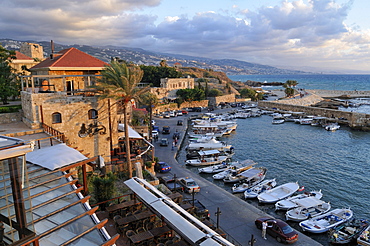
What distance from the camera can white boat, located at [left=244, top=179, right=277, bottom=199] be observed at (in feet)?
72.1

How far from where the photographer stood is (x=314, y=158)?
32438 mm

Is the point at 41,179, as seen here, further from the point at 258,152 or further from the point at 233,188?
the point at 258,152

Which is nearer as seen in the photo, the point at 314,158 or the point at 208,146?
the point at 314,158

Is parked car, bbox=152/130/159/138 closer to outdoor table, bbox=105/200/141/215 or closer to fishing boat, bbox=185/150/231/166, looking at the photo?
fishing boat, bbox=185/150/231/166

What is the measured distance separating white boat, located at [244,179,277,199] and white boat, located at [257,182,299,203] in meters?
0.53

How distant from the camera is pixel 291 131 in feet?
158

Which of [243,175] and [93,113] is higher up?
[93,113]

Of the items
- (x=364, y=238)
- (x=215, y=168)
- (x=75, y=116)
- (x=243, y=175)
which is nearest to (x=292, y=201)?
(x=364, y=238)

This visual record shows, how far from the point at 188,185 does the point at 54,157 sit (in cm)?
1264

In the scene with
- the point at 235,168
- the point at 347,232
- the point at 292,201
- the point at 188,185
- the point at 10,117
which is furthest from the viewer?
the point at 235,168

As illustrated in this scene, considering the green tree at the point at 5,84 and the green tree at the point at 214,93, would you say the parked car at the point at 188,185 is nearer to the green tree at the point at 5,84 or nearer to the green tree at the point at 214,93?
the green tree at the point at 5,84

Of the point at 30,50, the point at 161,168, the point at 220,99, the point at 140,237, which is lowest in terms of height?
the point at 161,168

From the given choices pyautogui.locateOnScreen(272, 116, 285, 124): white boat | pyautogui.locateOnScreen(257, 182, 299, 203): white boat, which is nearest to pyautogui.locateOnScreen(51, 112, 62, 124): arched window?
pyautogui.locateOnScreen(257, 182, 299, 203): white boat

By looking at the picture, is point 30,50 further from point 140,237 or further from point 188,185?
point 140,237
